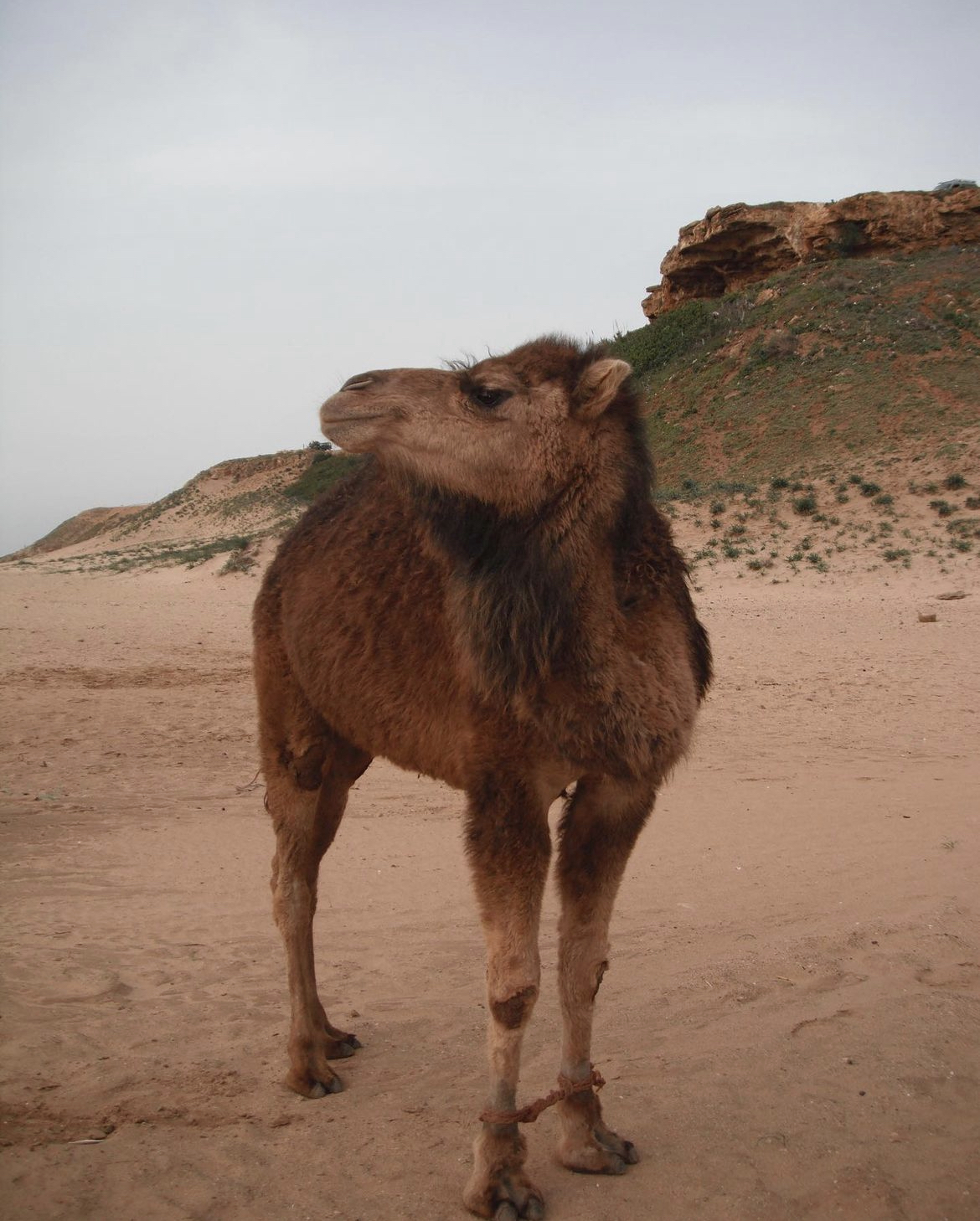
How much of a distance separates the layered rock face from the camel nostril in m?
53.3

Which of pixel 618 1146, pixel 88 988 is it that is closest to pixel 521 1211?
pixel 618 1146

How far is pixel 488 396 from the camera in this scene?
3.63 meters

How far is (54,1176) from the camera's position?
375cm

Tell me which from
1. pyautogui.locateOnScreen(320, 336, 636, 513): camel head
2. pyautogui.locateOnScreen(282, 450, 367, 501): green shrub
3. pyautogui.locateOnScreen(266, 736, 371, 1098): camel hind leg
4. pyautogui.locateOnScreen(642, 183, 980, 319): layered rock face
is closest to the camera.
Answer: pyautogui.locateOnScreen(320, 336, 636, 513): camel head

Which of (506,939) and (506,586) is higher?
(506,586)

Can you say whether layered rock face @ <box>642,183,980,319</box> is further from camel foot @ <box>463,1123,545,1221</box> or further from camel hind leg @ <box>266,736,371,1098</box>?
camel foot @ <box>463,1123,545,1221</box>

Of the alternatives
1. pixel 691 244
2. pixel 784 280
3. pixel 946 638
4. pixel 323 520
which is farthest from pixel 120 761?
pixel 691 244

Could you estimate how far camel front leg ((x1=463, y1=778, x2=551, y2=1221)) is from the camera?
11.5 ft

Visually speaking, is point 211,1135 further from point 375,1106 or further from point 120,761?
point 120,761

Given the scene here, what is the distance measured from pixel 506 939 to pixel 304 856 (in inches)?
69.5

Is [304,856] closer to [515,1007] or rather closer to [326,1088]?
[326,1088]

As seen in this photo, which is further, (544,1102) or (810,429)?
(810,429)

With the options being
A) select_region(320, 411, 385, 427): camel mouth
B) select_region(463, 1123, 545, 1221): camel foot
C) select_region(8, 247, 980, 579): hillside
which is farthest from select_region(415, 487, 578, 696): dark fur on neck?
select_region(8, 247, 980, 579): hillside

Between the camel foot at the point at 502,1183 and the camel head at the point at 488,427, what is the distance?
2.29m
